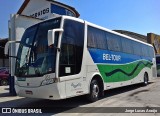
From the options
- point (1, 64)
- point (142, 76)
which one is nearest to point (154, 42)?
point (142, 76)

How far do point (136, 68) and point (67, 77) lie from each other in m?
8.49

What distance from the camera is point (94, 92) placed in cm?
1047

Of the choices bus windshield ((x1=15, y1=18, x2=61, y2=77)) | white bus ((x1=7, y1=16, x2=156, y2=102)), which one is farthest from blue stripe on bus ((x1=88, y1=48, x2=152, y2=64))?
bus windshield ((x1=15, y1=18, x2=61, y2=77))

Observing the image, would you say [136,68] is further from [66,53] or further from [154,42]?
[154,42]

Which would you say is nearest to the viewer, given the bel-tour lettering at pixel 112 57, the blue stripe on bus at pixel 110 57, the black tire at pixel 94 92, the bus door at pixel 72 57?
the bus door at pixel 72 57

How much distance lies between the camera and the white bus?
834cm

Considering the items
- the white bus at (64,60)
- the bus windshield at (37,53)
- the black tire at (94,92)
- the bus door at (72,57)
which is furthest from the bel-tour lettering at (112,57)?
the bus windshield at (37,53)

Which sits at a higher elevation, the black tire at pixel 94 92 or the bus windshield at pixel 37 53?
the bus windshield at pixel 37 53

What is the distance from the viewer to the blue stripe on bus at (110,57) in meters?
10.9

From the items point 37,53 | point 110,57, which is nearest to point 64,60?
point 37,53

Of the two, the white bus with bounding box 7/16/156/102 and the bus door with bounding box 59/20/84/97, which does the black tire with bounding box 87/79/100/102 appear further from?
the bus door with bounding box 59/20/84/97

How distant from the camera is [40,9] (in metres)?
20.9

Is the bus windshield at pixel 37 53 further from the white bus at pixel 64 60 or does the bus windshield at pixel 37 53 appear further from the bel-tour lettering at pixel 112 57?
the bel-tour lettering at pixel 112 57

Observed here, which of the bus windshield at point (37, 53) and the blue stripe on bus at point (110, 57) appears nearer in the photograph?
the bus windshield at point (37, 53)
